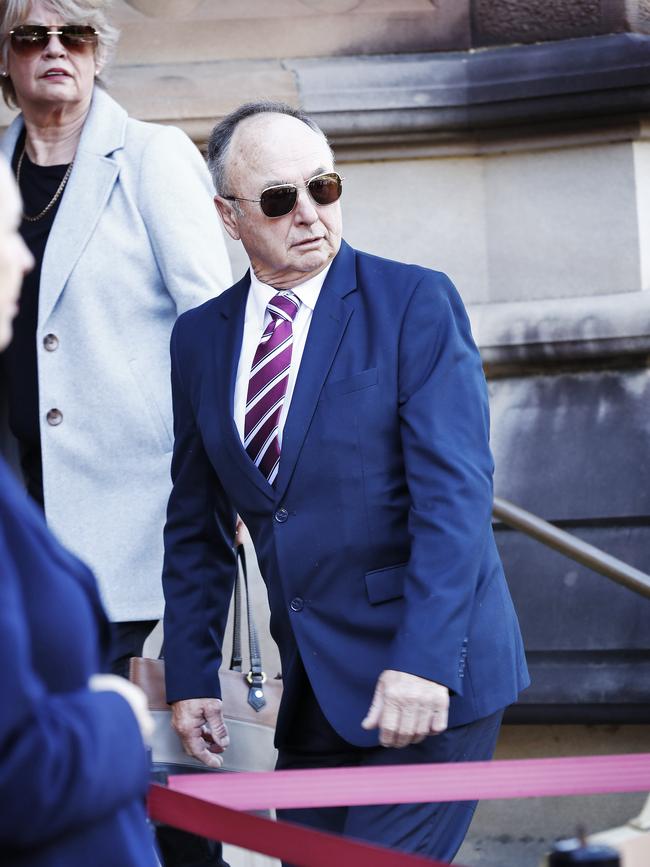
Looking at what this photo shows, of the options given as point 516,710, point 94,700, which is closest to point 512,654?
point 94,700

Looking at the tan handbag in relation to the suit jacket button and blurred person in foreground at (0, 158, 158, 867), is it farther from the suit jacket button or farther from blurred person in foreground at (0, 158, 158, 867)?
blurred person in foreground at (0, 158, 158, 867)

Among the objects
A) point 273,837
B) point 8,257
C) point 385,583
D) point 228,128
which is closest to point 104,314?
point 228,128

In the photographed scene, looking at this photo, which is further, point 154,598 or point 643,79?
point 643,79

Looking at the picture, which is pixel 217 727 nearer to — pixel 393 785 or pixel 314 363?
pixel 393 785

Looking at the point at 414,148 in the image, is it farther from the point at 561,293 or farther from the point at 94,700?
the point at 94,700

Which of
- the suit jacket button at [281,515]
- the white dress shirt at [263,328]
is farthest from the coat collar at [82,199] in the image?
the suit jacket button at [281,515]

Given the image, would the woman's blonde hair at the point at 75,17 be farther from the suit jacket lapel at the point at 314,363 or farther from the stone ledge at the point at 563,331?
the stone ledge at the point at 563,331

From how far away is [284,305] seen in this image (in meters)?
3.10

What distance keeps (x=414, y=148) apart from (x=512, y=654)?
9.92ft

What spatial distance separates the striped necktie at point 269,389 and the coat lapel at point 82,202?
79 centimetres

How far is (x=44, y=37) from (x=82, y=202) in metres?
0.44

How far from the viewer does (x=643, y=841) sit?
196 centimetres

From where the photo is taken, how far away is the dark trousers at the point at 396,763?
278 centimetres

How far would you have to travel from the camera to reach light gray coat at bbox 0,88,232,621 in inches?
143
